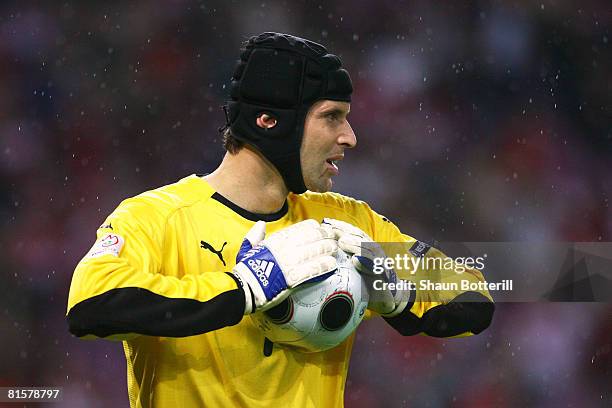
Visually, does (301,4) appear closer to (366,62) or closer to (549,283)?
(366,62)

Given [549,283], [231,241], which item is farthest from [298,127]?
[549,283]

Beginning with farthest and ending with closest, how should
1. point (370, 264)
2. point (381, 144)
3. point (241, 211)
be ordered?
A: point (381, 144), point (241, 211), point (370, 264)

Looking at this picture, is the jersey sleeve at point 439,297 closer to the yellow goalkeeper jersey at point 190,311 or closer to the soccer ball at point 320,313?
the yellow goalkeeper jersey at point 190,311

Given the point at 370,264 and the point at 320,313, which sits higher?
the point at 370,264

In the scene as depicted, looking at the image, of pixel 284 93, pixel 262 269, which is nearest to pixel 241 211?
pixel 284 93

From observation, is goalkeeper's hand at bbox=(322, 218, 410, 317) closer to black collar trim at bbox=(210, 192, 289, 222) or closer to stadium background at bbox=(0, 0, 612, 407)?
black collar trim at bbox=(210, 192, 289, 222)

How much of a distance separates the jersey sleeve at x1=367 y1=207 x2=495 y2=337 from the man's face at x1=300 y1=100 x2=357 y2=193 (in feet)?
1.27

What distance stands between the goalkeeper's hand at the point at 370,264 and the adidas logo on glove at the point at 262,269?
12.1 inches

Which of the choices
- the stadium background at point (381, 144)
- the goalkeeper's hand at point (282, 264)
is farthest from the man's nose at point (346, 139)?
the stadium background at point (381, 144)

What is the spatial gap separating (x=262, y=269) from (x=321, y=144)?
0.76 m

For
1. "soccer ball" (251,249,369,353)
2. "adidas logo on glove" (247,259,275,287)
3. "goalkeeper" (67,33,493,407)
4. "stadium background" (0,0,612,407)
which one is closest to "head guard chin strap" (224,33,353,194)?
"goalkeeper" (67,33,493,407)

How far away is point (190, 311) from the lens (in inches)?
115

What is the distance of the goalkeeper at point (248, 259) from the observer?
115 inches

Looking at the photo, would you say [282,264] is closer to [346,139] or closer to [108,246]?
[108,246]
